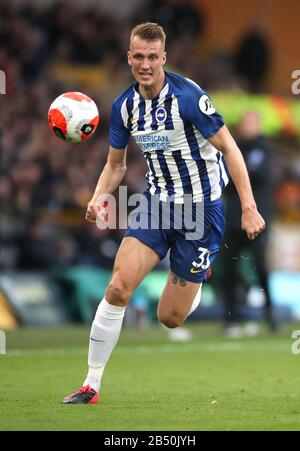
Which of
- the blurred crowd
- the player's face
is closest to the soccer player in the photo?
the player's face

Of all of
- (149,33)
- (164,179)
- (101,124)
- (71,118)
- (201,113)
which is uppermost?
(101,124)

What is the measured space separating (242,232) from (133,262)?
594 centimetres

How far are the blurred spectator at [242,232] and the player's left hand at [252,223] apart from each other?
591 centimetres

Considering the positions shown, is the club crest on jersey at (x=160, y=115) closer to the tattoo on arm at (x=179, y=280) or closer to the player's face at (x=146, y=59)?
the player's face at (x=146, y=59)

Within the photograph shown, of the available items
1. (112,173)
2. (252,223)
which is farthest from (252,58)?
(252,223)

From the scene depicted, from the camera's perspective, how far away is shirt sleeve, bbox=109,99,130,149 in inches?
295

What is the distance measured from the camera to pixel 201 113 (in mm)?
7164

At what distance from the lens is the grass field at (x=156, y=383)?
626cm

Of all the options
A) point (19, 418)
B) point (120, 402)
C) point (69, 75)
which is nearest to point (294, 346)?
point (120, 402)

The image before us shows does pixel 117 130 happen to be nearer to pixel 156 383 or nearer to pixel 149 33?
pixel 149 33

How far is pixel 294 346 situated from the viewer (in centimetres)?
1148

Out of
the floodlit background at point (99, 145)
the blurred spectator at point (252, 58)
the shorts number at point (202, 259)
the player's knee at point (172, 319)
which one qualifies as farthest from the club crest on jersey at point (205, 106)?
the blurred spectator at point (252, 58)

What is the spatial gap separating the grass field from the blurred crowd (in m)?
1.74

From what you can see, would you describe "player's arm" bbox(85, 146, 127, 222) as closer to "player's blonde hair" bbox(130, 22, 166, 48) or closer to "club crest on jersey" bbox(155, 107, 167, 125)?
"club crest on jersey" bbox(155, 107, 167, 125)
